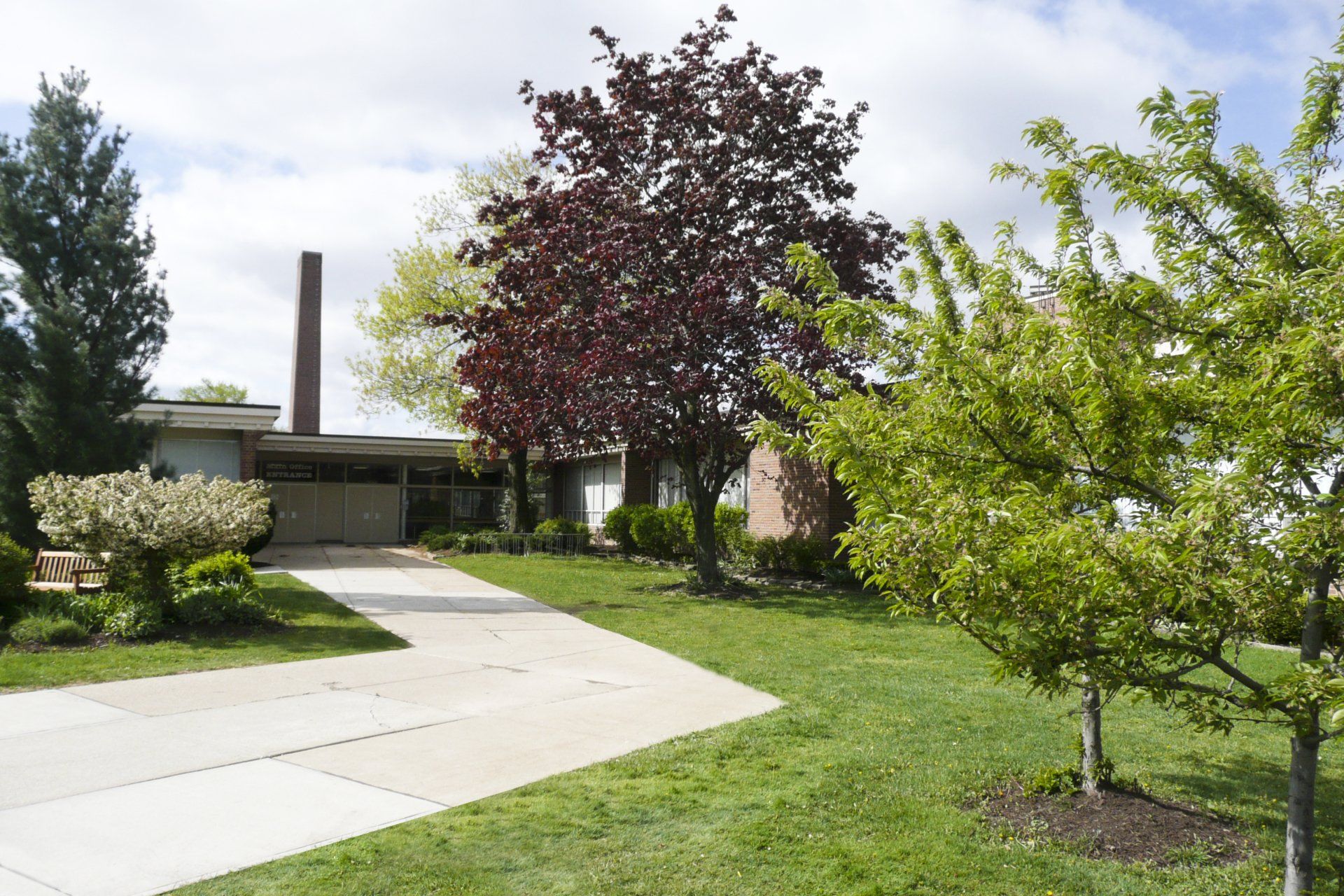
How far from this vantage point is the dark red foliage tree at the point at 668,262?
15703 millimetres

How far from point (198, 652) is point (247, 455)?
16057mm

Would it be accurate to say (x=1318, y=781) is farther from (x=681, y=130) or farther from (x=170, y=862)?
(x=681, y=130)

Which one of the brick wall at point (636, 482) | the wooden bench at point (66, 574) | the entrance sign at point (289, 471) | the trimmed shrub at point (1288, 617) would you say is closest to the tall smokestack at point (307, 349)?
the entrance sign at point (289, 471)

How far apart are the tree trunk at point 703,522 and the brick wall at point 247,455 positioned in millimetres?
12649

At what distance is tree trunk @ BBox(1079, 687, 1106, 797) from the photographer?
5430 millimetres

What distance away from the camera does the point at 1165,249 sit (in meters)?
3.78

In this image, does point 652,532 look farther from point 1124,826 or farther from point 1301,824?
point 1301,824

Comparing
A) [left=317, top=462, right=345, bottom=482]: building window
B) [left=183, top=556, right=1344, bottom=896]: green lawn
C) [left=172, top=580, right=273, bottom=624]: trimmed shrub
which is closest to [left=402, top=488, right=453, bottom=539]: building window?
[left=317, top=462, right=345, bottom=482]: building window

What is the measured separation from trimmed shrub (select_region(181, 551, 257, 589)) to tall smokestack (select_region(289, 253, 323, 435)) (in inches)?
993

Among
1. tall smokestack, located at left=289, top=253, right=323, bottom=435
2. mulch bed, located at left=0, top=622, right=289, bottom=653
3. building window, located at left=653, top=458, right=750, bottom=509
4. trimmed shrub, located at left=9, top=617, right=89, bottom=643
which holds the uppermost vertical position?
tall smokestack, located at left=289, top=253, right=323, bottom=435

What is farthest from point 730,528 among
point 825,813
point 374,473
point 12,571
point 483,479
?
point 825,813

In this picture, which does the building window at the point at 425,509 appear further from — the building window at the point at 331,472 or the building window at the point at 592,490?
the building window at the point at 592,490

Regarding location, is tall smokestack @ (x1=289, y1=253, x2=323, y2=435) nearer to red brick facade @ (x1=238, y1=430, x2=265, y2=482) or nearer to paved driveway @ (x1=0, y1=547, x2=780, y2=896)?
red brick facade @ (x1=238, y1=430, x2=265, y2=482)

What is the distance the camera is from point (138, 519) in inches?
443
